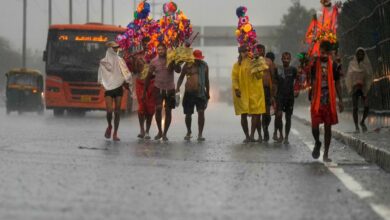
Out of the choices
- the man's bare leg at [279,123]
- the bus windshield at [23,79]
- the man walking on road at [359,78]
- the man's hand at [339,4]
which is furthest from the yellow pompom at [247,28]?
the bus windshield at [23,79]

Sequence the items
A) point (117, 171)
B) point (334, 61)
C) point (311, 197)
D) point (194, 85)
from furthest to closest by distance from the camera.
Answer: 1. point (194, 85)
2. point (334, 61)
3. point (117, 171)
4. point (311, 197)

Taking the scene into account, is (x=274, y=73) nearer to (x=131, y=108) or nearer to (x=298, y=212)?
(x=298, y=212)

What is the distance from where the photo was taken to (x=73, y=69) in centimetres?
3581

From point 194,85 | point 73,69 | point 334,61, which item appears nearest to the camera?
point 334,61

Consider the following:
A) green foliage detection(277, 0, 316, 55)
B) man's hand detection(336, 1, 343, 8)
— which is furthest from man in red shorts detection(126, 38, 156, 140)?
green foliage detection(277, 0, 316, 55)

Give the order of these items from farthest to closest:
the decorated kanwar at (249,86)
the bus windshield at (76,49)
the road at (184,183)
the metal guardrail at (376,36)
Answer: the bus windshield at (76,49)
the metal guardrail at (376,36)
the decorated kanwar at (249,86)
the road at (184,183)

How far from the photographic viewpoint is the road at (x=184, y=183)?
341 inches

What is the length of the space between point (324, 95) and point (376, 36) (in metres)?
12.4

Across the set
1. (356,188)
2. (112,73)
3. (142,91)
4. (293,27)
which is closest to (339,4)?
(142,91)

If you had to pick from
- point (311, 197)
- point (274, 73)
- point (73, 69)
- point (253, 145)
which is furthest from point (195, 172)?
point (73, 69)

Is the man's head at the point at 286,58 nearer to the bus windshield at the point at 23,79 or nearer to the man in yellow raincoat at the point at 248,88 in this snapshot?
the man in yellow raincoat at the point at 248,88

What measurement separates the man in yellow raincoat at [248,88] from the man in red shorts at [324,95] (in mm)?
3978

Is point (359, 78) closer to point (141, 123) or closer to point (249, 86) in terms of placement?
point (249, 86)

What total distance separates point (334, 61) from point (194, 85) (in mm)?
4969
